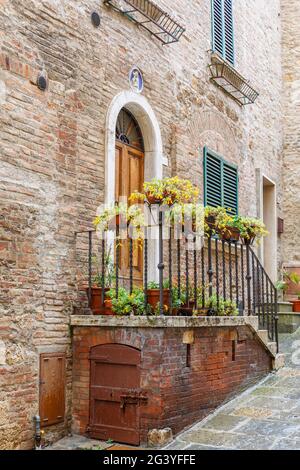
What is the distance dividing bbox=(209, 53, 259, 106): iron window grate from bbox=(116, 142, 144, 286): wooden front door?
9.37 ft

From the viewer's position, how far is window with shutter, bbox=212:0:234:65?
1031cm

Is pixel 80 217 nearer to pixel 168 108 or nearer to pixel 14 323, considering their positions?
pixel 14 323

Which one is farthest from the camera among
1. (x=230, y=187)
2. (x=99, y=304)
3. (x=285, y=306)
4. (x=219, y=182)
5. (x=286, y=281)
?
(x=286, y=281)

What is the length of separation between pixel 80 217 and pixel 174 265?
221cm

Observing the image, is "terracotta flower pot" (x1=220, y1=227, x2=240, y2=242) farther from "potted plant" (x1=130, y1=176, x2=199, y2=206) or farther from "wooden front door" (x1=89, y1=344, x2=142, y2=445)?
"wooden front door" (x1=89, y1=344, x2=142, y2=445)

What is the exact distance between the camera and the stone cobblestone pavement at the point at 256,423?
223 inches

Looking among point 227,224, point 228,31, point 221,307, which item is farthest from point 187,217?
point 228,31

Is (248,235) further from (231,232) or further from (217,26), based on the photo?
(217,26)

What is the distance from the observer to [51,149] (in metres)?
6.28

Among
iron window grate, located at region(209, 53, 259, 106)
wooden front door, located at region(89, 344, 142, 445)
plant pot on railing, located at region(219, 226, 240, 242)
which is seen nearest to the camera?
wooden front door, located at region(89, 344, 142, 445)

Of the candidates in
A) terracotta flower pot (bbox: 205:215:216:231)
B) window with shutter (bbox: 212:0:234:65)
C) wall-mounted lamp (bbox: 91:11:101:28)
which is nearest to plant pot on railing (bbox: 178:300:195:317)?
terracotta flower pot (bbox: 205:215:216:231)

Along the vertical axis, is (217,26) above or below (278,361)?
above

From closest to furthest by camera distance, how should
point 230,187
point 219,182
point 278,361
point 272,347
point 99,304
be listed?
point 99,304 → point 272,347 → point 278,361 → point 219,182 → point 230,187

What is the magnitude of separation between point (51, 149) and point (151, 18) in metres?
2.92
